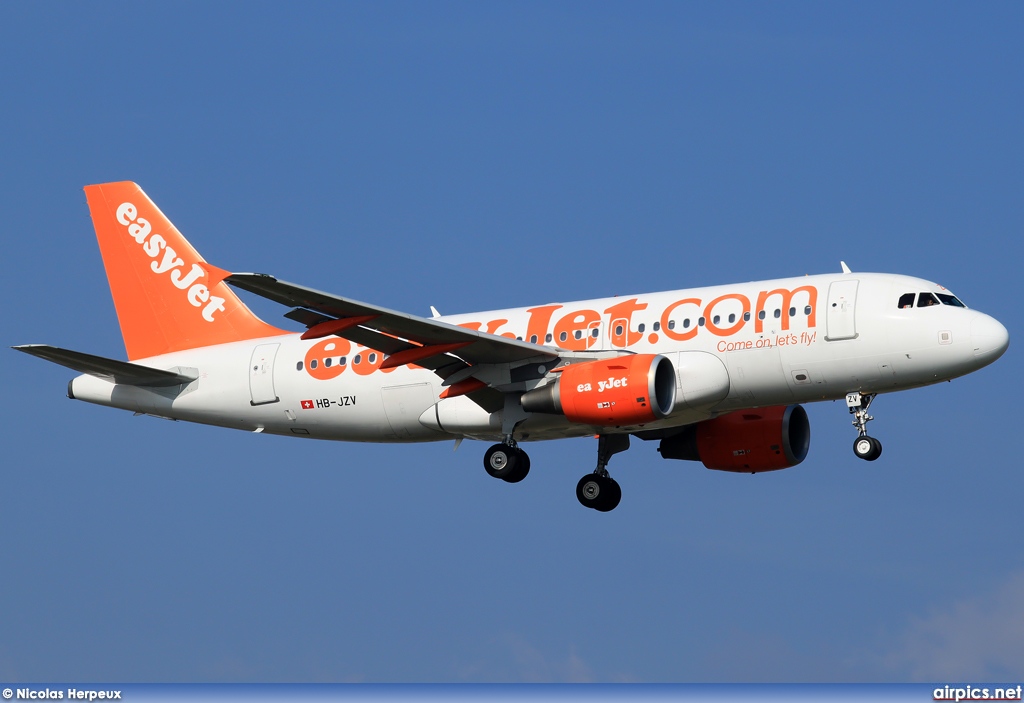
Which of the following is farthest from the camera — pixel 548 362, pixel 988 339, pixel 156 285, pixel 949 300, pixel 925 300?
pixel 156 285

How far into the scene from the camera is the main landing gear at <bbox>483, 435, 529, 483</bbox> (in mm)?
38156

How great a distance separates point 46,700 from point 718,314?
17.1m

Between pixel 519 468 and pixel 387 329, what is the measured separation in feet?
17.5

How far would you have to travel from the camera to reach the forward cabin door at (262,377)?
135 ft

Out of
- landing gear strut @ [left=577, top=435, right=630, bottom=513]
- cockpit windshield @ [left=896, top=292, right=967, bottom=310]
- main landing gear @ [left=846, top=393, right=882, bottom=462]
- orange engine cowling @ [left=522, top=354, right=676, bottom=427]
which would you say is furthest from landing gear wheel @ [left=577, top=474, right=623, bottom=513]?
cockpit windshield @ [left=896, top=292, right=967, bottom=310]

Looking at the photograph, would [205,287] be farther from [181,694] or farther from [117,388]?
[181,694]

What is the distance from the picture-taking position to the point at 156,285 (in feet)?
147

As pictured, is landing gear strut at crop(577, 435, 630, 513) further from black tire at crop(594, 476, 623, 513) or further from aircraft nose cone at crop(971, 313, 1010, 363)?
aircraft nose cone at crop(971, 313, 1010, 363)

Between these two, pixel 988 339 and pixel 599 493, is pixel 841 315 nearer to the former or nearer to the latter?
pixel 988 339

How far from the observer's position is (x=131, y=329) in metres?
44.4

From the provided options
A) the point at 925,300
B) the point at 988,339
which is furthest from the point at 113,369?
the point at 988,339

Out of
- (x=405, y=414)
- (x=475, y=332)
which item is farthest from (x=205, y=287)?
(x=475, y=332)

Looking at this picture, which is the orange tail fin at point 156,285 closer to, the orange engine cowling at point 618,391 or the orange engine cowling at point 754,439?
the orange engine cowling at point 618,391

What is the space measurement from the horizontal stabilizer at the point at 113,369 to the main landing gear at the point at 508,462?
356 inches
